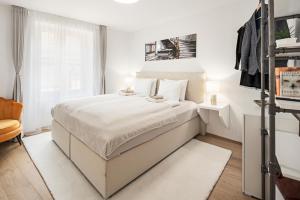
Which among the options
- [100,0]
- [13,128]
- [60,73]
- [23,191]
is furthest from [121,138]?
[60,73]

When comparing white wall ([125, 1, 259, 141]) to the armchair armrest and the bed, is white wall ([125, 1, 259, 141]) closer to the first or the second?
the bed

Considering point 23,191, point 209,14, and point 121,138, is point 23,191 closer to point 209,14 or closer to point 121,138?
point 121,138

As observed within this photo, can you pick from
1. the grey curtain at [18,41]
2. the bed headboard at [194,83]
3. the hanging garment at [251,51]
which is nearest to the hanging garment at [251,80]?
the hanging garment at [251,51]

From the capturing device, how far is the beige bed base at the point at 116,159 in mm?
1640

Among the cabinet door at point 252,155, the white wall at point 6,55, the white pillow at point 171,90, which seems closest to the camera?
the cabinet door at point 252,155

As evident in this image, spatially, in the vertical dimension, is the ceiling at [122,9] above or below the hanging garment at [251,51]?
above

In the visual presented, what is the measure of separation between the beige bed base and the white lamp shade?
901 millimetres

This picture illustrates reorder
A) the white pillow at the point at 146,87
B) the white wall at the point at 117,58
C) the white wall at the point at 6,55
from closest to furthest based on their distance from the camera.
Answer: the white wall at the point at 6,55, the white pillow at the point at 146,87, the white wall at the point at 117,58

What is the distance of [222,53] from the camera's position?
3090 mm

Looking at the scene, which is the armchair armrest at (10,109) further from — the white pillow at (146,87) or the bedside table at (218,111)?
the bedside table at (218,111)

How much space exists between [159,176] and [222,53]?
8.03 feet

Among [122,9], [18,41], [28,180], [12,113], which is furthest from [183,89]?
[18,41]

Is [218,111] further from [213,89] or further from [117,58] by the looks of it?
[117,58]

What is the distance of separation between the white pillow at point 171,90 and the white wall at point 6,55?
9.65 feet
